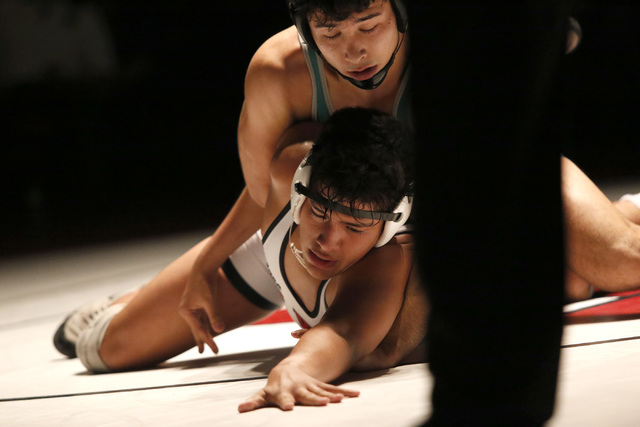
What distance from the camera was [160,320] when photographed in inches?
78.3

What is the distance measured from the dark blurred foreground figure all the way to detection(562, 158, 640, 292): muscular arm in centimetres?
104

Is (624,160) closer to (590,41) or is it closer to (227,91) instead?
(590,41)

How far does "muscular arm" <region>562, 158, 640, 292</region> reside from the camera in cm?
187

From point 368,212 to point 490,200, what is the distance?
559 millimetres

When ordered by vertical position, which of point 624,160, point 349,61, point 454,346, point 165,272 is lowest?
point 624,160

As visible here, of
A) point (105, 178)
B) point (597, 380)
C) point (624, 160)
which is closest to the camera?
point (597, 380)

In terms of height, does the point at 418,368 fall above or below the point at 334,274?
below

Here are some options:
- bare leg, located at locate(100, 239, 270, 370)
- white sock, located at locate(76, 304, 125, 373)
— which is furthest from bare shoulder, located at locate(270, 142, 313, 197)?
white sock, located at locate(76, 304, 125, 373)

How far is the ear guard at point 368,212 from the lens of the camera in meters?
1.40

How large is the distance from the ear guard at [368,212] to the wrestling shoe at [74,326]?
94 cm

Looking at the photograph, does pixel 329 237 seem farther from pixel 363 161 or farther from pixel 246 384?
pixel 246 384

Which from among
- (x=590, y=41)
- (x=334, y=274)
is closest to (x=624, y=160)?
(x=590, y=41)

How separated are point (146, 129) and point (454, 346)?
239 inches

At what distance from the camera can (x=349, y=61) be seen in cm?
150
